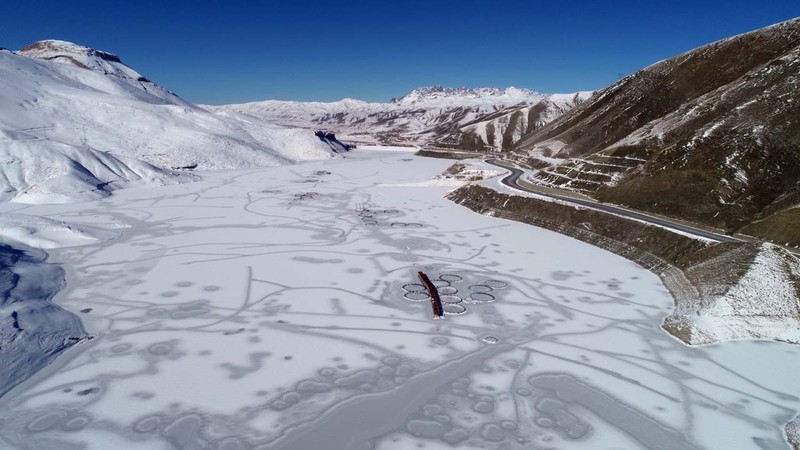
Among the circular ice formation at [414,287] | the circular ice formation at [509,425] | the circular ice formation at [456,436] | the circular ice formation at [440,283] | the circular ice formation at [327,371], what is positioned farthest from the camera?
the circular ice formation at [440,283]

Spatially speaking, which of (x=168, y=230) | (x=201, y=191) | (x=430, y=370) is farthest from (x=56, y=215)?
(x=430, y=370)

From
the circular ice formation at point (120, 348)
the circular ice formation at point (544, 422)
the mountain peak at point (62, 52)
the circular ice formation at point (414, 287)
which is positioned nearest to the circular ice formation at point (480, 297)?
the circular ice formation at point (414, 287)

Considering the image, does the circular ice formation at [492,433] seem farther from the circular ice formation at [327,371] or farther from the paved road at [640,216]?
the paved road at [640,216]

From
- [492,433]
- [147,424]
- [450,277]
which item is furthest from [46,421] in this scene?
[450,277]

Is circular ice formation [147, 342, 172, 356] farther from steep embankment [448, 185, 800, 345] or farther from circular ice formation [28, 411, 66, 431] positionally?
steep embankment [448, 185, 800, 345]

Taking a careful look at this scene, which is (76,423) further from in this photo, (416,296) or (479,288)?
(479,288)

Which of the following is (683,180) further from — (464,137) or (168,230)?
(464,137)
